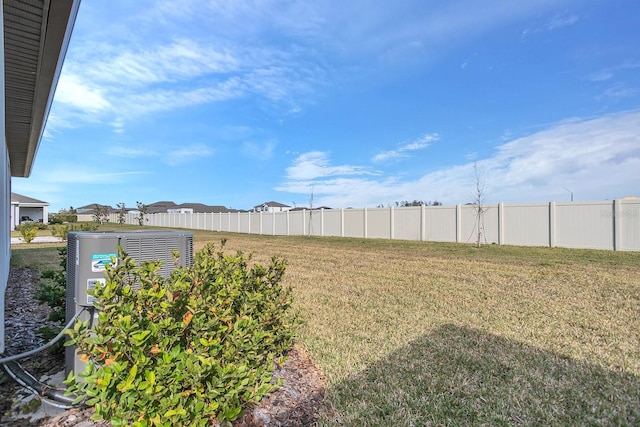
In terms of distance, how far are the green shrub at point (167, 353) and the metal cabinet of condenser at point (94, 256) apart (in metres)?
0.42

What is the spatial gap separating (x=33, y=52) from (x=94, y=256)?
285 cm

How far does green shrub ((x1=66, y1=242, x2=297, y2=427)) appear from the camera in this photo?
1.52m

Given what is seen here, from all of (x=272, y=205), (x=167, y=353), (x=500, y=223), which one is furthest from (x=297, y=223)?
→ (x=272, y=205)

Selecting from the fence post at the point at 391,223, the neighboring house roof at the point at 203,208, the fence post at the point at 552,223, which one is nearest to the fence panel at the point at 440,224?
the fence post at the point at 391,223

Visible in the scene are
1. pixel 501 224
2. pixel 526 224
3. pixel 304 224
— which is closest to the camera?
pixel 526 224

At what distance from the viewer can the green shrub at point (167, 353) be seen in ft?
4.99

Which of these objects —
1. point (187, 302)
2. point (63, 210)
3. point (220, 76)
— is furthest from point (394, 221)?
point (63, 210)

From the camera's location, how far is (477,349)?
3.22 m

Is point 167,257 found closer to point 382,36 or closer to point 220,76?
point 220,76

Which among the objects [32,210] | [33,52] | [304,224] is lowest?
A: [304,224]

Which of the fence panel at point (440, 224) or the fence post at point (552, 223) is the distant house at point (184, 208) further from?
the fence post at point (552, 223)

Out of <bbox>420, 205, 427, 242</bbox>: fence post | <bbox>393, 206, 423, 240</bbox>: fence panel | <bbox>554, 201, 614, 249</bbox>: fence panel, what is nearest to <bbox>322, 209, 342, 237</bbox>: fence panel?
<bbox>393, 206, 423, 240</bbox>: fence panel

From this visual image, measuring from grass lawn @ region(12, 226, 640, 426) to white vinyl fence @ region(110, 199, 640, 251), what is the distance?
703cm

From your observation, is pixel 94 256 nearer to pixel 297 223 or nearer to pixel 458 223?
pixel 458 223
